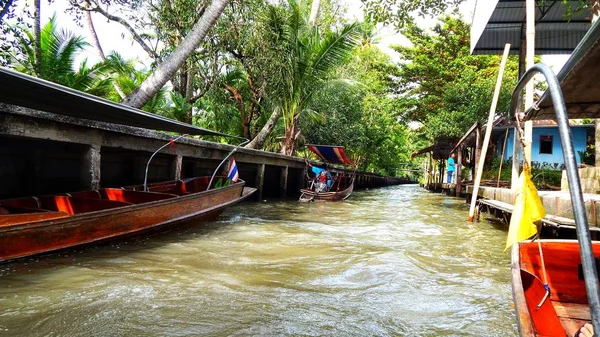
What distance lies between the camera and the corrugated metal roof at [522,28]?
36.3ft

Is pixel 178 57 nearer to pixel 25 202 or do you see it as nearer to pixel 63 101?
pixel 63 101

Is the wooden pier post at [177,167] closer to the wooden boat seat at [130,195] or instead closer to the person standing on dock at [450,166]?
the wooden boat seat at [130,195]

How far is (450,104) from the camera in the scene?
59.3 ft

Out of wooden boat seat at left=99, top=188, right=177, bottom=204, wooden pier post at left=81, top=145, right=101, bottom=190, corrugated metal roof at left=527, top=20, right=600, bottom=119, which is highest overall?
corrugated metal roof at left=527, top=20, right=600, bottom=119

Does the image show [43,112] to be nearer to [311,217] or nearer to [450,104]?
[311,217]

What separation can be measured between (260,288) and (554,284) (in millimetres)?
2529

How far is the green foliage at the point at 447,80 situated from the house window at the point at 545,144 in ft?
8.17

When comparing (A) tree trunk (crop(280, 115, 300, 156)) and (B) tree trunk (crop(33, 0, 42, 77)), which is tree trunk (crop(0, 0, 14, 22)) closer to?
(B) tree trunk (crop(33, 0, 42, 77))

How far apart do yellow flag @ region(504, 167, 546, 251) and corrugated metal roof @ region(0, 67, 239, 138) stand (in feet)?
13.8

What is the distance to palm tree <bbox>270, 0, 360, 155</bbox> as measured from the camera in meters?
13.2

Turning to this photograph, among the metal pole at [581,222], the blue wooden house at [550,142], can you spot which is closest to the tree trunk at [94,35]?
the metal pole at [581,222]

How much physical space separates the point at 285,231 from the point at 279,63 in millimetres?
7913

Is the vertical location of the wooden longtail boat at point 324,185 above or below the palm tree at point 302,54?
below

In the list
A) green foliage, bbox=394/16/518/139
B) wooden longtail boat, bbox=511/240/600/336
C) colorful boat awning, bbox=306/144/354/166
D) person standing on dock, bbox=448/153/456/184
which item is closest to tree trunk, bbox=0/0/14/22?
colorful boat awning, bbox=306/144/354/166
